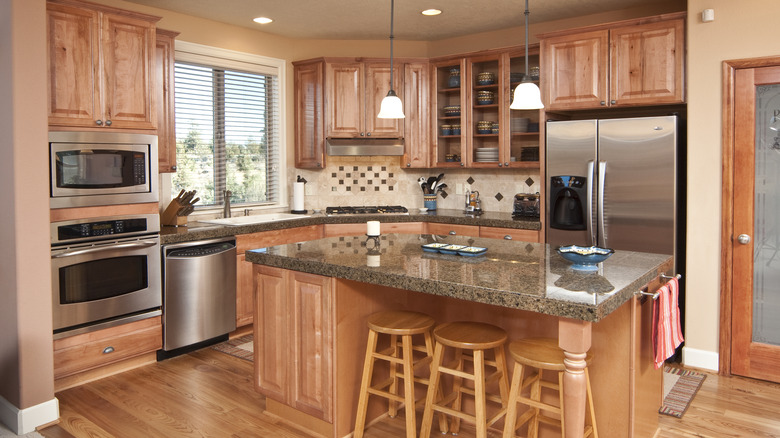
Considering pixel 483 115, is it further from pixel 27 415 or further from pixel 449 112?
pixel 27 415

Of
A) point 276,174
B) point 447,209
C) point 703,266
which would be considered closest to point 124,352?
point 276,174

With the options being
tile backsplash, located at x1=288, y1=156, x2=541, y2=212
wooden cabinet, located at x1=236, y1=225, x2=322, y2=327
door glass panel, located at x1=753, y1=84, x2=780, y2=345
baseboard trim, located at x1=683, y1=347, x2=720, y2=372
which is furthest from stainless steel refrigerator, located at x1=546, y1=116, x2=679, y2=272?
wooden cabinet, located at x1=236, y1=225, x2=322, y2=327

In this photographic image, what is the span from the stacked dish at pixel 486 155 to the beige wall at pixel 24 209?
3543 millimetres

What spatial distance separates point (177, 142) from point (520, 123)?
9.75 ft

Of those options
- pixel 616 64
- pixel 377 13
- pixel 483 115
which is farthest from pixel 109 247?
pixel 616 64

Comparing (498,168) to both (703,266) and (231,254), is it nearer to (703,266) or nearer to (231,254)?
(703,266)

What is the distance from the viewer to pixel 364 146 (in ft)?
18.2

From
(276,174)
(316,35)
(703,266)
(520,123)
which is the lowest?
(703,266)

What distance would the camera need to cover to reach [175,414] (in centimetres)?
323

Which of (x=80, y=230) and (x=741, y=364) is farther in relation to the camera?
(x=741, y=364)

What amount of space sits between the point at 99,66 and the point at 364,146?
2477 millimetres

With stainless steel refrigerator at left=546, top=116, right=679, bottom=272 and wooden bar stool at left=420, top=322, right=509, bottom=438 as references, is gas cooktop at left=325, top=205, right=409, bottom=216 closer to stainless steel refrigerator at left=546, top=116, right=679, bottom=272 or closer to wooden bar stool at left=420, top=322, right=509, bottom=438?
stainless steel refrigerator at left=546, top=116, right=679, bottom=272

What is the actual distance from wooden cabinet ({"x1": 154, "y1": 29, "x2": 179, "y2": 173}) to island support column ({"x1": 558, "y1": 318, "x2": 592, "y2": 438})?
10.9 feet

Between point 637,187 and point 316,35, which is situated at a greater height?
point 316,35
